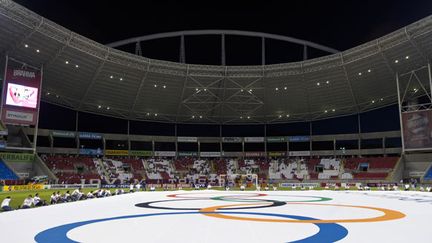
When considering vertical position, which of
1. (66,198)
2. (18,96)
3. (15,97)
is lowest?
(66,198)

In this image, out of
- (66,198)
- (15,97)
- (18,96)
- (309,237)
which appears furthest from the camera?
(18,96)

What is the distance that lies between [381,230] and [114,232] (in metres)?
9.14

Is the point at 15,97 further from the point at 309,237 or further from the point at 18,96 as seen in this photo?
the point at 309,237

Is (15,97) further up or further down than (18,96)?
further down

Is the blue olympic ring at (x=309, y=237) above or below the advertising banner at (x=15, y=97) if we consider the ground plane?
below

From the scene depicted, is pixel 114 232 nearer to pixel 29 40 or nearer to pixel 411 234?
pixel 411 234

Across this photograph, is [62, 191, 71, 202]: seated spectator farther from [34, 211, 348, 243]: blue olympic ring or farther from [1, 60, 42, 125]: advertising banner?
[1, 60, 42, 125]: advertising banner

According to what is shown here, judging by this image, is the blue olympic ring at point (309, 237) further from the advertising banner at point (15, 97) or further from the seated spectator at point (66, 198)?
the advertising banner at point (15, 97)

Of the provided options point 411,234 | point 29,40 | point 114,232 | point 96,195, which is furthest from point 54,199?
point 29,40

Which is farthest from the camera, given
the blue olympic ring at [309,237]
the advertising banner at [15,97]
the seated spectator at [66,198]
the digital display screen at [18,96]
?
the digital display screen at [18,96]

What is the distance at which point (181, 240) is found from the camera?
1054cm

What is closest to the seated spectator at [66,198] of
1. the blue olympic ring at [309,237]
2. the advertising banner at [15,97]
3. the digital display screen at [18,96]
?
the blue olympic ring at [309,237]

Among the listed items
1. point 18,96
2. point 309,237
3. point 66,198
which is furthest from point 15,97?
point 309,237

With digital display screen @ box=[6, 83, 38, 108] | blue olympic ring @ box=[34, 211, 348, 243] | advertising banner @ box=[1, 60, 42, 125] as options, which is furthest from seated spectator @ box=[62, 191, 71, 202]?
digital display screen @ box=[6, 83, 38, 108]
